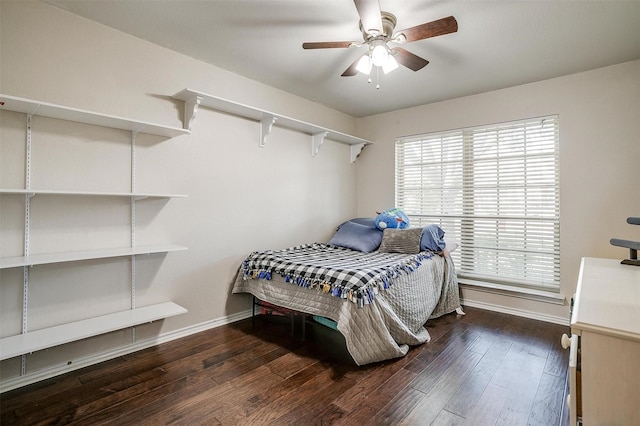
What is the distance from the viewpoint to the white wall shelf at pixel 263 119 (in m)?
2.56

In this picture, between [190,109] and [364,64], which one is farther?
[190,109]

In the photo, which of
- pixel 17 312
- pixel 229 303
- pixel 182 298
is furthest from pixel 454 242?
pixel 17 312

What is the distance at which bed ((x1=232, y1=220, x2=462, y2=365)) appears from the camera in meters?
2.13

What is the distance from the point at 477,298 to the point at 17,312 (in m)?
3.96

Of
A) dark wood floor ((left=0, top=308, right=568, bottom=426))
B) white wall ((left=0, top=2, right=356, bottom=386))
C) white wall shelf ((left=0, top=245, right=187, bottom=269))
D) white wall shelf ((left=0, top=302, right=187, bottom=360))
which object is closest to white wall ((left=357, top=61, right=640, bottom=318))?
dark wood floor ((left=0, top=308, right=568, bottom=426))

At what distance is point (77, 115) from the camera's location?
200cm

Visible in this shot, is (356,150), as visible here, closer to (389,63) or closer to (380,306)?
(389,63)

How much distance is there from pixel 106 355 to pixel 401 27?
3121 mm

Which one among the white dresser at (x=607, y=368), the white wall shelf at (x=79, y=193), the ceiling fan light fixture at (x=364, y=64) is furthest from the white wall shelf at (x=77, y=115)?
the white dresser at (x=607, y=368)

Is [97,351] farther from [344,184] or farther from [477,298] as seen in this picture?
[477,298]

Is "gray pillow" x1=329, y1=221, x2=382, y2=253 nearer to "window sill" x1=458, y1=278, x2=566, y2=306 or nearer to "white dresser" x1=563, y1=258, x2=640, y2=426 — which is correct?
"window sill" x1=458, y1=278, x2=566, y2=306

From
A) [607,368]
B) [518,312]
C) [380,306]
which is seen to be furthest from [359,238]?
[607,368]

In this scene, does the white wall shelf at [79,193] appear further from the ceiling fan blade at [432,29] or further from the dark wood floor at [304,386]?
the ceiling fan blade at [432,29]

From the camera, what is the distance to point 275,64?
9.08ft
